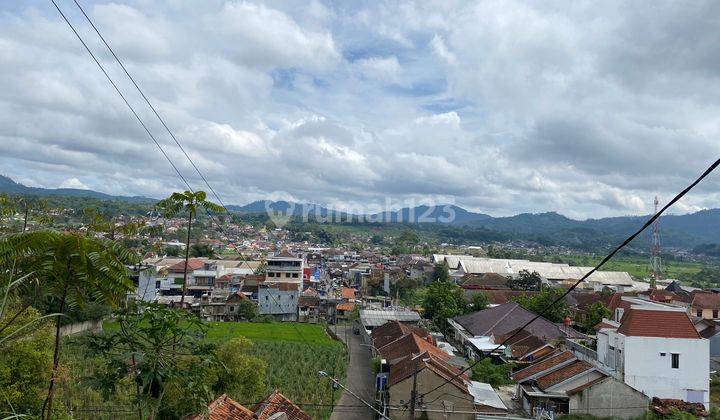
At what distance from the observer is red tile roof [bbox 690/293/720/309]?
38.0 metres

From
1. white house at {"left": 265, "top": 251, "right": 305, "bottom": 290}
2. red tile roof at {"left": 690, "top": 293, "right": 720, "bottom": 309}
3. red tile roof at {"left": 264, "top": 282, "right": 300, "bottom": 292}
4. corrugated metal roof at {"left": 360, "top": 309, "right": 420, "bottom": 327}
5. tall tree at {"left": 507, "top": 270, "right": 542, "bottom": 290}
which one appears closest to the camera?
corrugated metal roof at {"left": 360, "top": 309, "right": 420, "bottom": 327}

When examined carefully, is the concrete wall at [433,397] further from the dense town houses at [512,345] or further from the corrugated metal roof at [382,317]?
the corrugated metal roof at [382,317]

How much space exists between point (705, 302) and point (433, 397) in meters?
32.6

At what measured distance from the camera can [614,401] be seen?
1623cm

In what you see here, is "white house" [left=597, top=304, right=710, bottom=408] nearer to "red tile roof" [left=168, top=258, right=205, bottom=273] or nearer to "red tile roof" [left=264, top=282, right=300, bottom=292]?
"red tile roof" [left=264, top=282, right=300, bottom=292]

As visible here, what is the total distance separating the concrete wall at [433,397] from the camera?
50.2 ft

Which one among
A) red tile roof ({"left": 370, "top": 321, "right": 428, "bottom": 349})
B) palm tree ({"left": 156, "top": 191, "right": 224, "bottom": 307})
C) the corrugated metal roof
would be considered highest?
palm tree ({"left": 156, "top": 191, "right": 224, "bottom": 307})

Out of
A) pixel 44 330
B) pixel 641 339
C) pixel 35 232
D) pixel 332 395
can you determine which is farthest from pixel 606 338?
pixel 35 232

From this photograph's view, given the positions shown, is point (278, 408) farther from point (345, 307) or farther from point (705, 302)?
point (705, 302)

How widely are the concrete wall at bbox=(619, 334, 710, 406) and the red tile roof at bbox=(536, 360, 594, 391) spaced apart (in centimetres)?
154

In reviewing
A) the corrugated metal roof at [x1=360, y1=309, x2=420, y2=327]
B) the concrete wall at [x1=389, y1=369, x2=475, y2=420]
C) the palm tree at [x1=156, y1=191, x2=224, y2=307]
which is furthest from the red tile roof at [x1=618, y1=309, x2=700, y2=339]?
the corrugated metal roof at [x1=360, y1=309, x2=420, y2=327]

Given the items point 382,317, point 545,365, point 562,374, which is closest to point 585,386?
point 562,374

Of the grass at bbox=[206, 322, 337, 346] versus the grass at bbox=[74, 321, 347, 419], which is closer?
the grass at bbox=[74, 321, 347, 419]

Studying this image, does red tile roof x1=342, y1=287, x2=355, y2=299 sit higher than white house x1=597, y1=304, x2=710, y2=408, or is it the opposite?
white house x1=597, y1=304, x2=710, y2=408
